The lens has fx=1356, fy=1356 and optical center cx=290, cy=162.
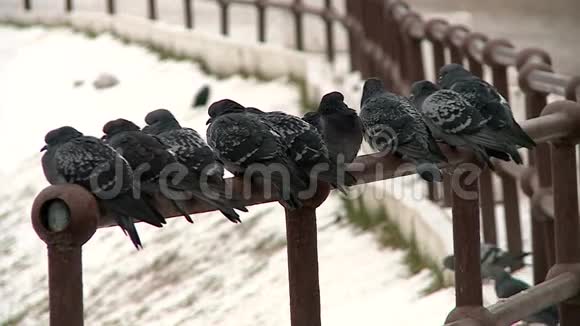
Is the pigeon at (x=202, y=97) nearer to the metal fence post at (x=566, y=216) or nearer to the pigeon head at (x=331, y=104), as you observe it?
the metal fence post at (x=566, y=216)

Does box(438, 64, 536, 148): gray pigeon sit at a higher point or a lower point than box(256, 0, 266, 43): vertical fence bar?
lower

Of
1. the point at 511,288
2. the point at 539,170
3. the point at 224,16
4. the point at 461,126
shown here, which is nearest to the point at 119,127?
the point at 461,126

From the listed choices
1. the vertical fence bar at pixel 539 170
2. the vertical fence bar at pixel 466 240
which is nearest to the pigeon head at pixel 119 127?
the vertical fence bar at pixel 466 240

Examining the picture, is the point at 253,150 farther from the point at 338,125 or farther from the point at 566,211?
the point at 566,211

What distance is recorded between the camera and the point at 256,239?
837 cm

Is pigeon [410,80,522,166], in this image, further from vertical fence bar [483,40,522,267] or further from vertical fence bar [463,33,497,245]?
vertical fence bar [463,33,497,245]

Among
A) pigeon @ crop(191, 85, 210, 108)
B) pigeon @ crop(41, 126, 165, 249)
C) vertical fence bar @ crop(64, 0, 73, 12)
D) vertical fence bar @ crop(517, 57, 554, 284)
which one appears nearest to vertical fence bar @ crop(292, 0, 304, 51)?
pigeon @ crop(191, 85, 210, 108)

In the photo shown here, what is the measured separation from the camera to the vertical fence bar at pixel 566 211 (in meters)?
3.84

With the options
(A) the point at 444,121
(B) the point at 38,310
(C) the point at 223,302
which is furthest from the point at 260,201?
(B) the point at 38,310

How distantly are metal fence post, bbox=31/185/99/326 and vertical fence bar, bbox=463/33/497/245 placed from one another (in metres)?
Answer: 4.18

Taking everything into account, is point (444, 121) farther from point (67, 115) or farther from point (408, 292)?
point (67, 115)

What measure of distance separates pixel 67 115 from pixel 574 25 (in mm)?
5115

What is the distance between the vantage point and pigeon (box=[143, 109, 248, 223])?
2740 millimetres

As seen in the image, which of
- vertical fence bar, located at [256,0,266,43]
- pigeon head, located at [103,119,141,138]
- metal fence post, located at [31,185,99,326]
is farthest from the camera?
vertical fence bar, located at [256,0,266,43]
